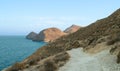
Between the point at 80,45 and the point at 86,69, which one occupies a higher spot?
the point at 80,45

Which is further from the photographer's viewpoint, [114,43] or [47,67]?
[114,43]

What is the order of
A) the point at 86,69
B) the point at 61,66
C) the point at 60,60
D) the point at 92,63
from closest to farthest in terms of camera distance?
1. the point at 86,69
2. the point at 92,63
3. the point at 61,66
4. the point at 60,60

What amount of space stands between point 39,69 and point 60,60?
3.05 m

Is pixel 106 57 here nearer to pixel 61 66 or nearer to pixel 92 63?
pixel 92 63

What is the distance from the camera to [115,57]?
22812 millimetres

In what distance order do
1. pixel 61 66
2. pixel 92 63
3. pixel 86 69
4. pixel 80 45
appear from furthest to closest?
1. pixel 80 45
2. pixel 61 66
3. pixel 92 63
4. pixel 86 69

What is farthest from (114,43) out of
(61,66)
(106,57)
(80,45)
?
(80,45)

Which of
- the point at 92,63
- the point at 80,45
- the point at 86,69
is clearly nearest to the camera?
the point at 86,69

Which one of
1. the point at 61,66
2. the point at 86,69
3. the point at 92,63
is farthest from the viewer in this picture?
the point at 61,66

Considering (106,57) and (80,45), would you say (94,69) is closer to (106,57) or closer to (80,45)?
(106,57)

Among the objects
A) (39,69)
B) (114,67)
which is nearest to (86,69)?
(114,67)

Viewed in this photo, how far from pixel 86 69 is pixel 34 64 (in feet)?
26.6

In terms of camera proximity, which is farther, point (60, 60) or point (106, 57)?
point (60, 60)

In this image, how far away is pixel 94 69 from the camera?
21.8m
